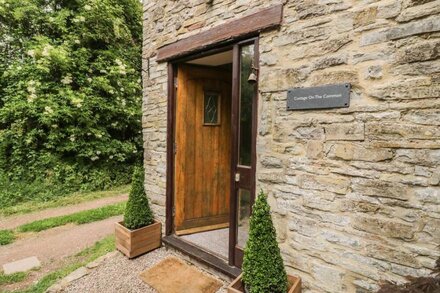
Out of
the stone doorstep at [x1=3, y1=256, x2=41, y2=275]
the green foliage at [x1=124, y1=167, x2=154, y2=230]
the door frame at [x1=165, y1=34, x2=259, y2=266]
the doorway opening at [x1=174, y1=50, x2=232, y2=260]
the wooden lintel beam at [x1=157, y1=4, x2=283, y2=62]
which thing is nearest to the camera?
the wooden lintel beam at [x1=157, y1=4, x2=283, y2=62]

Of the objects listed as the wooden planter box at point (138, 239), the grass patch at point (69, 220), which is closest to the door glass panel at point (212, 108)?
the wooden planter box at point (138, 239)

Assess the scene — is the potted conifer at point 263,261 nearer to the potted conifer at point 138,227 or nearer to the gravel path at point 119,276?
the gravel path at point 119,276

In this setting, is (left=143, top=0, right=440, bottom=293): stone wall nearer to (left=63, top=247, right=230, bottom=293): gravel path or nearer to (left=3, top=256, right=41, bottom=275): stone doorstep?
(left=63, top=247, right=230, bottom=293): gravel path

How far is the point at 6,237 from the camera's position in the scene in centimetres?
441

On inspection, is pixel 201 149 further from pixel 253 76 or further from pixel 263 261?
pixel 263 261

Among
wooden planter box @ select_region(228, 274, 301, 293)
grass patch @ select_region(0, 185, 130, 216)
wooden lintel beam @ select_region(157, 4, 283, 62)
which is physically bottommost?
grass patch @ select_region(0, 185, 130, 216)

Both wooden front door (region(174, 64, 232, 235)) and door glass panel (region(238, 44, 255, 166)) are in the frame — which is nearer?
door glass panel (region(238, 44, 255, 166))

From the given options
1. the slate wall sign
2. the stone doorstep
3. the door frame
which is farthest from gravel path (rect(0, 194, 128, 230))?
the slate wall sign

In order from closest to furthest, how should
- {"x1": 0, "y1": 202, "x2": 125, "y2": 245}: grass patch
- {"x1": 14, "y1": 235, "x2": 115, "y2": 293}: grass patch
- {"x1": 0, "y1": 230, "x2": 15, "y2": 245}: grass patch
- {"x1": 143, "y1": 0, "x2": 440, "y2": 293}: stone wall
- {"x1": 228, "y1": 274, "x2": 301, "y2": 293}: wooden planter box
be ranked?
{"x1": 143, "y1": 0, "x2": 440, "y2": 293}: stone wall → {"x1": 228, "y1": 274, "x2": 301, "y2": 293}: wooden planter box → {"x1": 14, "y1": 235, "x2": 115, "y2": 293}: grass patch → {"x1": 0, "y1": 230, "x2": 15, "y2": 245}: grass patch → {"x1": 0, "y1": 202, "x2": 125, "y2": 245}: grass patch

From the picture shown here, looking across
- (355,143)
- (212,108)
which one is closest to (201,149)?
(212,108)

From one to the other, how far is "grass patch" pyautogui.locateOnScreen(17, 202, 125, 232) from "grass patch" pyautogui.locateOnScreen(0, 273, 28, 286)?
63.0 inches

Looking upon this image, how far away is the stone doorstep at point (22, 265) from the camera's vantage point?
3.46m

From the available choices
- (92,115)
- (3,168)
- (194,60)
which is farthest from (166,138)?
(3,168)

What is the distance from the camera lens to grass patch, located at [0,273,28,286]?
321cm
